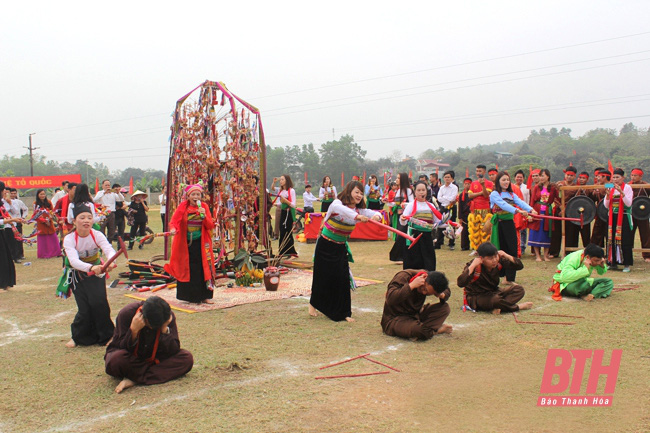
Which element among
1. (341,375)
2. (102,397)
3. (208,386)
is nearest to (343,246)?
(341,375)

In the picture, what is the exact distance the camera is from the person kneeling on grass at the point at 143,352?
438cm

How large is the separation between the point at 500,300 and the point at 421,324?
148cm

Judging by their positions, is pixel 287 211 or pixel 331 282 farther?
pixel 287 211

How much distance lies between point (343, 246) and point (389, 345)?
1573 mm

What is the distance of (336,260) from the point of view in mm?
6633

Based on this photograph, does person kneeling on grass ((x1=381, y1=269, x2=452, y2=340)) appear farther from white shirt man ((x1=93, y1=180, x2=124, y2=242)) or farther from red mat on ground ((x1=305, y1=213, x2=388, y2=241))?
red mat on ground ((x1=305, y1=213, x2=388, y2=241))

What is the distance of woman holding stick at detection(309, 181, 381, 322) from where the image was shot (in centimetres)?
648

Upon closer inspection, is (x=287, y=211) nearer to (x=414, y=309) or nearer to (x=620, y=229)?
(x=620, y=229)

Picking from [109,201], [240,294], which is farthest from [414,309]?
[109,201]

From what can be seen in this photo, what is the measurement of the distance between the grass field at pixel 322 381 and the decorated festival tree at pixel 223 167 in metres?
2.04

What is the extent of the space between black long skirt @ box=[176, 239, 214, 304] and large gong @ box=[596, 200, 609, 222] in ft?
22.1
